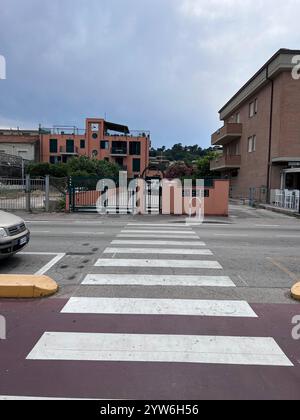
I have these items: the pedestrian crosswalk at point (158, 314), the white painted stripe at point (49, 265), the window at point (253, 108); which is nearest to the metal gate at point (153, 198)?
the pedestrian crosswalk at point (158, 314)

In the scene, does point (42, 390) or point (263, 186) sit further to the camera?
point (263, 186)

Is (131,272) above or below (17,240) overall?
below

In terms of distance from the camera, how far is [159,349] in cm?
369

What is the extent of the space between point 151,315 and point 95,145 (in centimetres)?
6404

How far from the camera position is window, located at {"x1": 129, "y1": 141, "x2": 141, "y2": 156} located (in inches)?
2677

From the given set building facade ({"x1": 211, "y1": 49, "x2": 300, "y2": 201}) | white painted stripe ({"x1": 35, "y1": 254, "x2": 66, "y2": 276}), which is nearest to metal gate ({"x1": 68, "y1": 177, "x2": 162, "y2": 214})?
building facade ({"x1": 211, "y1": 49, "x2": 300, "y2": 201})

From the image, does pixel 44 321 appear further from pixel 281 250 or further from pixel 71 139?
pixel 71 139

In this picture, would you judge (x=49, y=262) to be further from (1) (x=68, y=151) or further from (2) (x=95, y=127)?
(1) (x=68, y=151)

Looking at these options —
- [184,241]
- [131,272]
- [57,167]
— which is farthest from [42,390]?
[57,167]

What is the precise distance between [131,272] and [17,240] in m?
2.48

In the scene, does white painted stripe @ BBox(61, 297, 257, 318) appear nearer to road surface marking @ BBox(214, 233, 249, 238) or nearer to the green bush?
road surface marking @ BBox(214, 233, 249, 238)

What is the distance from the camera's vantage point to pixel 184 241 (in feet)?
33.4

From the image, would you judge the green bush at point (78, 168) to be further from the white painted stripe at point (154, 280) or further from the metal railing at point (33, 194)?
the white painted stripe at point (154, 280)

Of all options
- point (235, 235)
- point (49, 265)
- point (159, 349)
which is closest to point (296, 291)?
point (159, 349)
